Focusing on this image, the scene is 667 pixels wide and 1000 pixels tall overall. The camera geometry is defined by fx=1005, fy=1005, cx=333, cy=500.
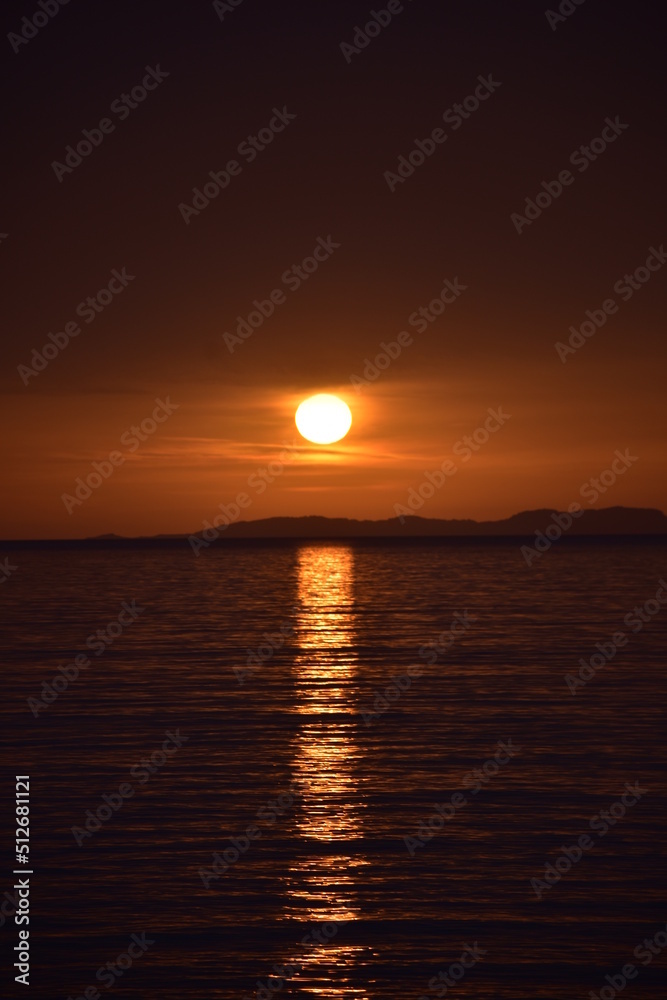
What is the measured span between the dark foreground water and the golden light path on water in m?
0.05

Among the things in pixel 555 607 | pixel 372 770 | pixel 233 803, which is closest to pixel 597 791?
pixel 372 770

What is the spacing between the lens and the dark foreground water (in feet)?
46.3

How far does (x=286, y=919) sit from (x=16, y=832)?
6760 millimetres

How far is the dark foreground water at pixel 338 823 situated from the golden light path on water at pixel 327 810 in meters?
0.05

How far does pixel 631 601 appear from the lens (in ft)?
263

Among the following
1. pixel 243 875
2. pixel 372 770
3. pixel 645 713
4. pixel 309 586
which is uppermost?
pixel 309 586

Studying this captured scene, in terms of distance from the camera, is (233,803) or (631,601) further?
(631,601)

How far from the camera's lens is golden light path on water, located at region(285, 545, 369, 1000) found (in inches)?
556

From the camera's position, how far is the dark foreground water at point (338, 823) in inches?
555

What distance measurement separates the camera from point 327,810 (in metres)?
21.1

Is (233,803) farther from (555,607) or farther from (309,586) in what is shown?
(309,586)

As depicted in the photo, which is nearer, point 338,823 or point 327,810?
point 338,823

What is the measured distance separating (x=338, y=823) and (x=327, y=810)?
3.37 feet

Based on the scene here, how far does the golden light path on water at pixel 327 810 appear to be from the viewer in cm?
1412
